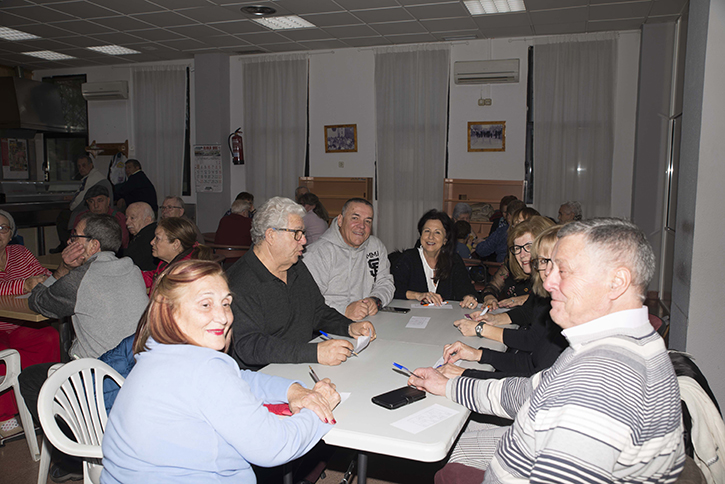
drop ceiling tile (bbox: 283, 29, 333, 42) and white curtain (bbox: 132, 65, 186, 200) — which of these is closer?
drop ceiling tile (bbox: 283, 29, 333, 42)

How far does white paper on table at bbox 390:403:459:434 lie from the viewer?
5.15ft

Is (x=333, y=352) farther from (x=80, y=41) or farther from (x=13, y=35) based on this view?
(x=13, y=35)

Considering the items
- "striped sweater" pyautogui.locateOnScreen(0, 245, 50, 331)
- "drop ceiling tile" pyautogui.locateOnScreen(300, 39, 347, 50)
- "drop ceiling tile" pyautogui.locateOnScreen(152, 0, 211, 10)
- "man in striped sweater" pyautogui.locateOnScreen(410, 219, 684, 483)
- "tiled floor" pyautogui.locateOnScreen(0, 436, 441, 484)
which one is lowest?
"tiled floor" pyautogui.locateOnScreen(0, 436, 441, 484)

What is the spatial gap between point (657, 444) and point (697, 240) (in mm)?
2379

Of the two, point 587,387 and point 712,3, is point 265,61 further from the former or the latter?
point 587,387

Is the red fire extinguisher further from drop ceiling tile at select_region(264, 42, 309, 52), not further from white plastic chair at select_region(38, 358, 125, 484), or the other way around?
white plastic chair at select_region(38, 358, 125, 484)

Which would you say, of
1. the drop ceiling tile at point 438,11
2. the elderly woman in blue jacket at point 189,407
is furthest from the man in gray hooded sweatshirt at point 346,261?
the drop ceiling tile at point 438,11

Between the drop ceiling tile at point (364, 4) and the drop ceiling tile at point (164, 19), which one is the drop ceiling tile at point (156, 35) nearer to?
the drop ceiling tile at point (164, 19)

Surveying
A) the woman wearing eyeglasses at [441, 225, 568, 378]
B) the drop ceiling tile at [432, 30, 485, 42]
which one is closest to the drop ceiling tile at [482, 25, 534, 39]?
the drop ceiling tile at [432, 30, 485, 42]

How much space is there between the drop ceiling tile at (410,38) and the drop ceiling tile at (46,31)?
4.64m

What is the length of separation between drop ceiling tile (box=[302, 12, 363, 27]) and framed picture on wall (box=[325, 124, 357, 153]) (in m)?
1.87

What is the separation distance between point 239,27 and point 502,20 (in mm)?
3517

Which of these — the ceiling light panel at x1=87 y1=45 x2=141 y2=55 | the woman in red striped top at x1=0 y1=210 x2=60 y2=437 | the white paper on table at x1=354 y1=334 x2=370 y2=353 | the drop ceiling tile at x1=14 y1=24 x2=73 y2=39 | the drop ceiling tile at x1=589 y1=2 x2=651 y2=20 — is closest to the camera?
the white paper on table at x1=354 y1=334 x2=370 y2=353

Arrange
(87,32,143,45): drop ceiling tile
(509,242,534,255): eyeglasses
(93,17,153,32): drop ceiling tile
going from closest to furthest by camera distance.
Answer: (509,242,534,255): eyeglasses
(93,17,153,32): drop ceiling tile
(87,32,143,45): drop ceiling tile
